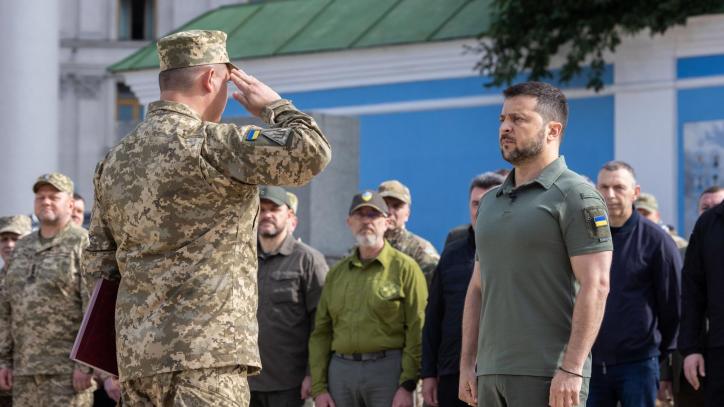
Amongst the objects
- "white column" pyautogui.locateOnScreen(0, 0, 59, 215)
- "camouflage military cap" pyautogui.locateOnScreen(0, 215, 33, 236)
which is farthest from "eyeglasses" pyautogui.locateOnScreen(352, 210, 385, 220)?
"white column" pyautogui.locateOnScreen(0, 0, 59, 215)

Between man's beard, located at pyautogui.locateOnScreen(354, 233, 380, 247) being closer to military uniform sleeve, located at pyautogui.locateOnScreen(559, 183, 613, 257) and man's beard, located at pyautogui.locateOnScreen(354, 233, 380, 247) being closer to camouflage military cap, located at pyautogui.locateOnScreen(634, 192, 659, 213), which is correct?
camouflage military cap, located at pyautogui.locateOnScreen(634, 192, 659, 213)

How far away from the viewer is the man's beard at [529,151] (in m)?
5.23

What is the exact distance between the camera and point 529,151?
17.1 ft

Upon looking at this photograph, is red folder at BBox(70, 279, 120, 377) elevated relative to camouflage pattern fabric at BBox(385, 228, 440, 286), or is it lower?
lower

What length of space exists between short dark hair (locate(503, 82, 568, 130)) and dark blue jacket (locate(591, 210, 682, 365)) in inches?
85.5

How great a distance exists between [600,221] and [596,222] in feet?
0.06

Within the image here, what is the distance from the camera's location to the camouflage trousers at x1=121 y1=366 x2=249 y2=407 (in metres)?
4.87

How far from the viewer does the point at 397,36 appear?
48.7ft

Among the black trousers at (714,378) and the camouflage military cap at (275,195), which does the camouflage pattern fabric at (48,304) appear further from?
the black trousers at (714,378)

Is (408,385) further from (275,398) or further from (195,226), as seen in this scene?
(195,226)

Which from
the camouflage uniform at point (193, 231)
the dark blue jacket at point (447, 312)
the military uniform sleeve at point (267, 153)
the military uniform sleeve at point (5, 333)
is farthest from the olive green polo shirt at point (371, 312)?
the military uniform sleeve at point (267, 153)

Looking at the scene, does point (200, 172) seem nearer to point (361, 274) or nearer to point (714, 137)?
point (361, 274)

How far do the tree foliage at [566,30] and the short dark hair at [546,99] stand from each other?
25.5 ft

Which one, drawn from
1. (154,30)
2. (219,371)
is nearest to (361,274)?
(219,371)
